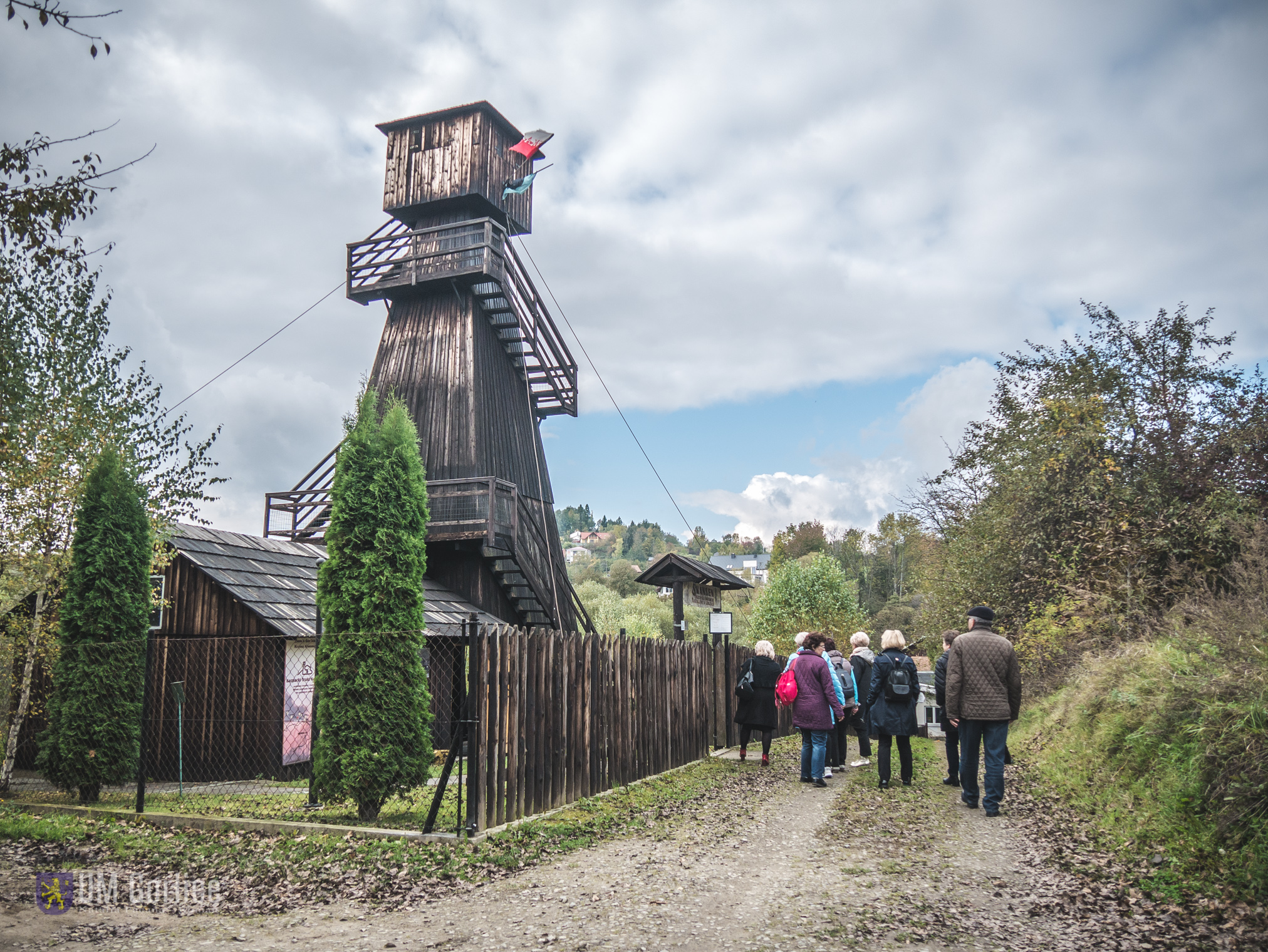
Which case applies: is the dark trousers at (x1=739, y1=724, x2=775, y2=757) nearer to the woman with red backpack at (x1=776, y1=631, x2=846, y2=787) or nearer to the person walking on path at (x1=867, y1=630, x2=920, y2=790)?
the woman with red backpack at (x1=776, y1=631, x2=846, y2=787)

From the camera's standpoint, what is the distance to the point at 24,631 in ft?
39.6

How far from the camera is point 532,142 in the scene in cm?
2183

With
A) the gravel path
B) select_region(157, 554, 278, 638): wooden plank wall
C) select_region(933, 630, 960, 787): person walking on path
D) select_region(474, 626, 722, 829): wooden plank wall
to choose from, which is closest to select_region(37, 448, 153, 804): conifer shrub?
select_region(157, 554, 278, 638): wooden plank wall

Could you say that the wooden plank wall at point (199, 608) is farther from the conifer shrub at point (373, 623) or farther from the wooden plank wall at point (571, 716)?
the wooden plank wall at point (571, 716)

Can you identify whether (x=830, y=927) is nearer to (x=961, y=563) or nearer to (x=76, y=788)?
(x=76, y=788)

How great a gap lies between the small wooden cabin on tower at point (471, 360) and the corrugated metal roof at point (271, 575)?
1.35 metres

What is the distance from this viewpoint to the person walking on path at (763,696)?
11.4 m

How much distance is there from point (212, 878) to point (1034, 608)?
560 inches

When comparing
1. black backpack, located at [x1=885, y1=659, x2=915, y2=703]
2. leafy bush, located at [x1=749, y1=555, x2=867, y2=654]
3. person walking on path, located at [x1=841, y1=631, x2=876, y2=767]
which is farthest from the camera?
leafy bush, located at [x1=749, y1=555, x2=867, y2=654]

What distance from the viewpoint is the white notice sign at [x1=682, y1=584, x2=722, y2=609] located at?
587 inches

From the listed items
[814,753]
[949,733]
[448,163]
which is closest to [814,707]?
[814,753]

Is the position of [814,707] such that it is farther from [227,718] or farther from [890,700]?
[227,718]

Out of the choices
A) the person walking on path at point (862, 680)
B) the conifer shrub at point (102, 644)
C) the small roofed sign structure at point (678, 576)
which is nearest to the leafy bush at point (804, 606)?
the small roofed sign structure at point (678, 576)

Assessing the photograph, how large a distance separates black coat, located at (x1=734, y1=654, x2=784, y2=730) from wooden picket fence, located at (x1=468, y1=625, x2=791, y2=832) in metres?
1.00
